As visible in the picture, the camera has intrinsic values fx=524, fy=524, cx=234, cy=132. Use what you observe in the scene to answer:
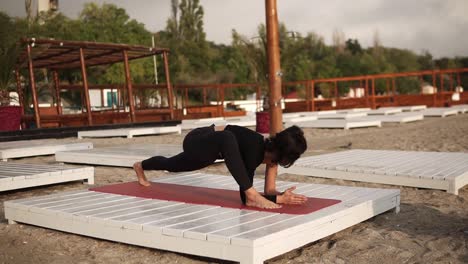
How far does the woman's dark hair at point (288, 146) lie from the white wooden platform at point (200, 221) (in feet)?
1.25

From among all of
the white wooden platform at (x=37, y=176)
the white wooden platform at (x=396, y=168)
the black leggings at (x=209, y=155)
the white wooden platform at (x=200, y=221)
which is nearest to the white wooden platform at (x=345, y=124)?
the white wooden platform at (x=396, y=168)

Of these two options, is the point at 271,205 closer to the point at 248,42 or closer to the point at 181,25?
the point at 248,42

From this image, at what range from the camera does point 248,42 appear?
13797 mm

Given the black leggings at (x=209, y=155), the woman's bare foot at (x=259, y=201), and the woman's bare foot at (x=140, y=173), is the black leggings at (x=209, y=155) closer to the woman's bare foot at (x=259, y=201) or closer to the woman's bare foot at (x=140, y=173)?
the woman's bare foot at (x=259, y=201)

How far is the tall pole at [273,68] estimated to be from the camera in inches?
392

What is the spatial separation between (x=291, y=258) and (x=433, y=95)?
24.9 meters

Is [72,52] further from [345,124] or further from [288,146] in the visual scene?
[288,146]

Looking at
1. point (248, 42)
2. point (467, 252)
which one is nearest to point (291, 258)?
point (467, 252)

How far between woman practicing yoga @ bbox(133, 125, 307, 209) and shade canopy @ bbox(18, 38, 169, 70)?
417 inches

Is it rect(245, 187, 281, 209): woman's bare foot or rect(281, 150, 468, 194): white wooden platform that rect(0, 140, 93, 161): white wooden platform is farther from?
rect(245, 187, 281, 209): woman's bare foot

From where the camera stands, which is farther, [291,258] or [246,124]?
[246,124]

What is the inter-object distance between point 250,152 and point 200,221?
637 mm

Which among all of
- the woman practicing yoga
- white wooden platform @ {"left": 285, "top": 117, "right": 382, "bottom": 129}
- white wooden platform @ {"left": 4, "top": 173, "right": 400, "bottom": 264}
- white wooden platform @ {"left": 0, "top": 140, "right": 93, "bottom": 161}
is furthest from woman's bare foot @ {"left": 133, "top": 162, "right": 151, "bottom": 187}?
white wooden platform @ {"left": 285, "top": 117, "right": 382, "bottom": 129}

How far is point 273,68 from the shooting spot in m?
10.1
